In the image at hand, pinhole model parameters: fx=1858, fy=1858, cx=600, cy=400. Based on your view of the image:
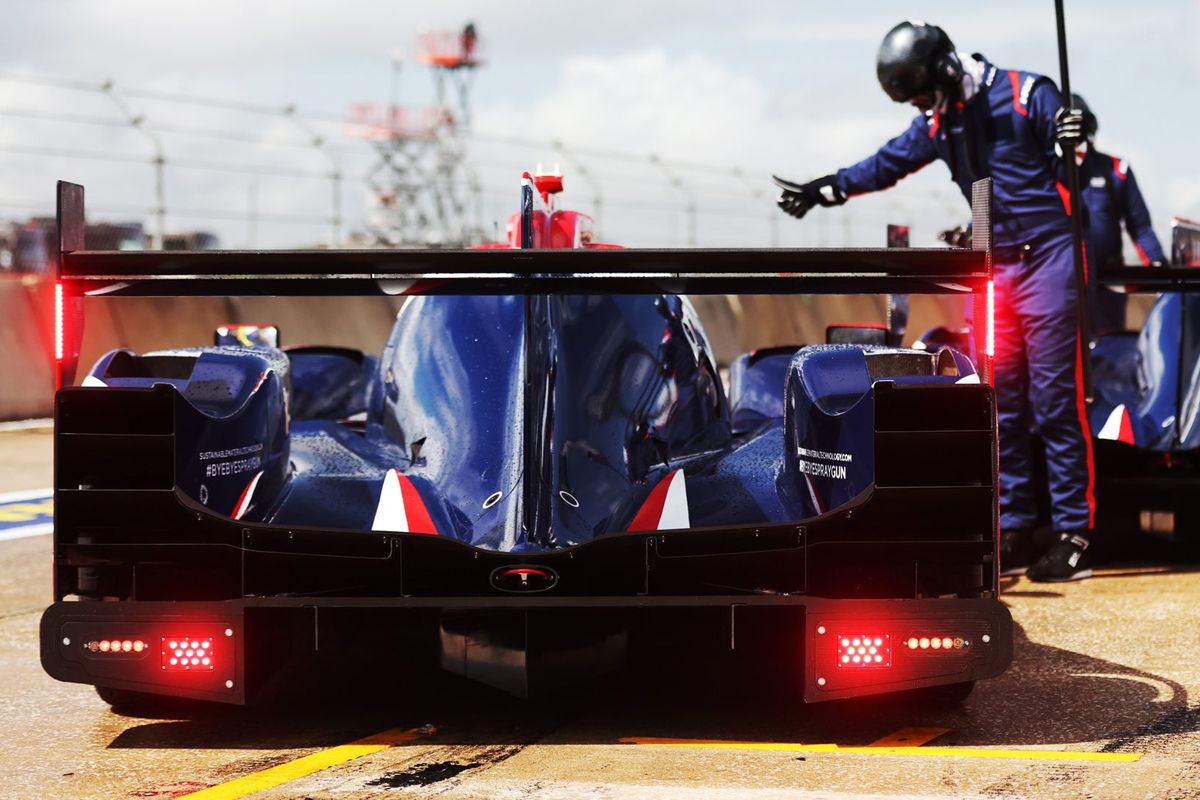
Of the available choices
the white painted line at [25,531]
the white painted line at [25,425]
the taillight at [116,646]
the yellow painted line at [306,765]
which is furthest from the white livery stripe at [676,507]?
the white painted line at [25,425]

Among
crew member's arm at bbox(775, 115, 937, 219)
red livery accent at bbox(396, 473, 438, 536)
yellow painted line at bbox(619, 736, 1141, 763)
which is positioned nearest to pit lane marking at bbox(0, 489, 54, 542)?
crew member's arm at bbox(775, 115, 937, 219)

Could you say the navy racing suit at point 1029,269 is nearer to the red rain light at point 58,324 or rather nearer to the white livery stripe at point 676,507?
the white livery stripe at point 676,507

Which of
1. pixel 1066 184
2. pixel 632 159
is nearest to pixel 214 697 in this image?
pixel 1066 184

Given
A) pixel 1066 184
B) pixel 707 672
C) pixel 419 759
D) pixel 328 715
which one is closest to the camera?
pixel 419 759

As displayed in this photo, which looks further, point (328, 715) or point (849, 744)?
point (328, 715)

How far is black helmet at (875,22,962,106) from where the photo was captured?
7.22 m

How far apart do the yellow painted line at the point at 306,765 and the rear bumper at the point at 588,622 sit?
268 mm

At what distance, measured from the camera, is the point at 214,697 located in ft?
14.6

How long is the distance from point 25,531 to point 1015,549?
453cm

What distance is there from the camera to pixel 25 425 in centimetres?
1380

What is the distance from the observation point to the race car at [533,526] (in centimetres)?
435

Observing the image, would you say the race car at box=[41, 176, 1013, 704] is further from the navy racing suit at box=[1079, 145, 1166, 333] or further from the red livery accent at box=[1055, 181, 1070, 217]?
the navy racing suit at box=[1079, 145, 1166, 333]

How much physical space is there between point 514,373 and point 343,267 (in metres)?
0.64

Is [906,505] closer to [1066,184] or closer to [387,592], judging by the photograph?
[387,592]
